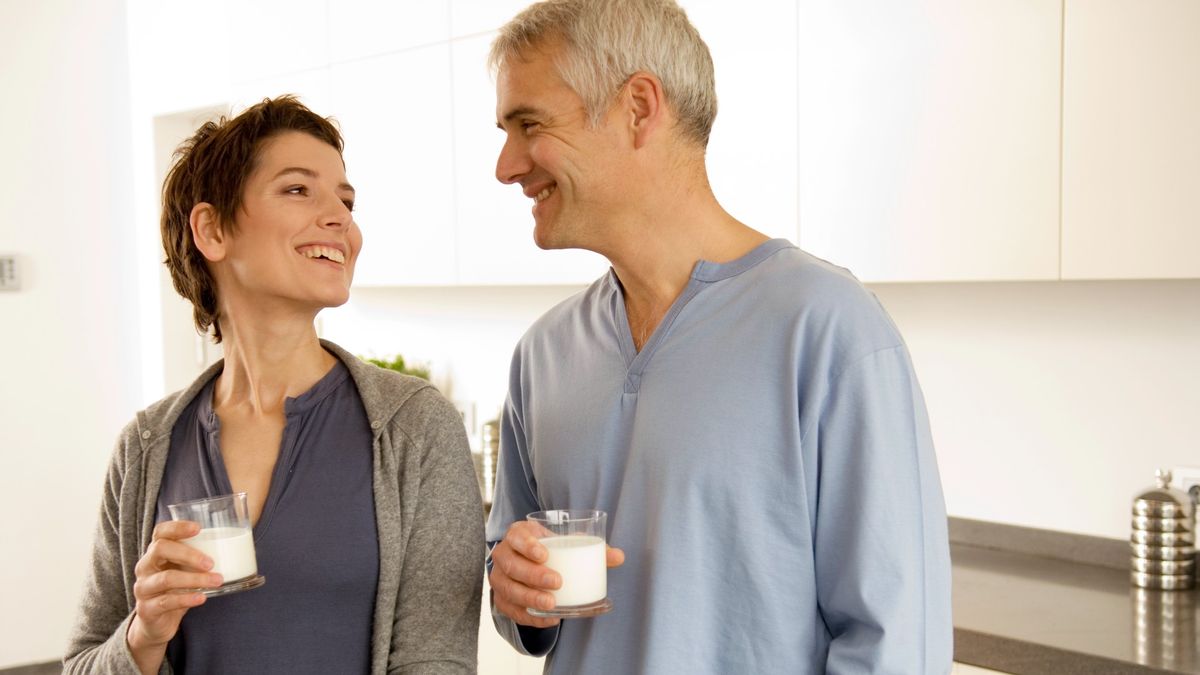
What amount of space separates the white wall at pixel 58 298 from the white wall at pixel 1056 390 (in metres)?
3.16

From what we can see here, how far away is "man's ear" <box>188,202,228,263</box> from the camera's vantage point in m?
1.53

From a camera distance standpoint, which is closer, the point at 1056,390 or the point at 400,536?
the point at 400,536

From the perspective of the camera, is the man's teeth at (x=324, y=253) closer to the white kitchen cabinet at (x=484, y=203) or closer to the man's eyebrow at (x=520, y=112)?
the man's eyebrow at (x=520, y=112)

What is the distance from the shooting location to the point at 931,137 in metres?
2.26

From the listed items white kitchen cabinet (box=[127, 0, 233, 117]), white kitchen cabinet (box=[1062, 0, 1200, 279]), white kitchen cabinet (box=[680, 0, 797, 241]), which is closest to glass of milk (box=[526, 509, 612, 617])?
white kitchen cabinet (box=[1062, 0, 1200, 279])

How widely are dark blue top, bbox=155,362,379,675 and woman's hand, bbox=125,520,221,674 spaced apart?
10cm

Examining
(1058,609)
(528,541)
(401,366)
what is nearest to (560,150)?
(528,541)

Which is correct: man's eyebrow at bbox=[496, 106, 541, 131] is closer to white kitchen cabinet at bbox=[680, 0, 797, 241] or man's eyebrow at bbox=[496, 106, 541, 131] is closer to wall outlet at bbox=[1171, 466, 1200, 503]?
white kitchen cabinet at bbox=[680, 0, 797, 241]

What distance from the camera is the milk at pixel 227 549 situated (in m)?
1.26

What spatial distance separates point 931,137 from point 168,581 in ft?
5.34

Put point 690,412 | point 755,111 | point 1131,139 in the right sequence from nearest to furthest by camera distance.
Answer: point 690,412 < point 1131,139 < point 755,111

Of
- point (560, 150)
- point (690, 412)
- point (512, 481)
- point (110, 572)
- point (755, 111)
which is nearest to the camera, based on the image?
point (690, 412)

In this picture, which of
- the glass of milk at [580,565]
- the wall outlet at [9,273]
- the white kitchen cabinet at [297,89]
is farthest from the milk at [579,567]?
the wall outlet at [9,273]

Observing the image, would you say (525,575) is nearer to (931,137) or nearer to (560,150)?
(560,150)
